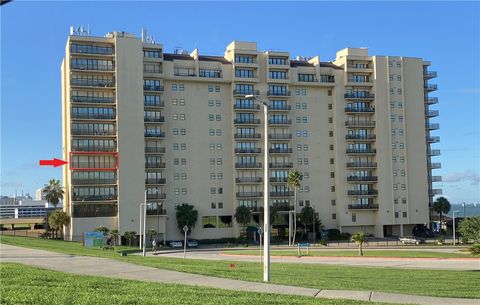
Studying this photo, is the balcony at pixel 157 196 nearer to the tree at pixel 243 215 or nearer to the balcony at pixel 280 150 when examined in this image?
the tree at pixel 243 215

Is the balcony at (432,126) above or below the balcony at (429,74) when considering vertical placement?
below

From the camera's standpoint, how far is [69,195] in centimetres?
9725

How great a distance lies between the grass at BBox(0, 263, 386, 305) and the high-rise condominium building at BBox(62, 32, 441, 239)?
82.0m

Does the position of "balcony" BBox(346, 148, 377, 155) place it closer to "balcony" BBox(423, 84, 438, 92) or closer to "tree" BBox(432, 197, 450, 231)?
"tree" BBox(432, 197, 450, 231)

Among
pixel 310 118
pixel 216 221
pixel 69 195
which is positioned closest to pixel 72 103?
pixel 69 195

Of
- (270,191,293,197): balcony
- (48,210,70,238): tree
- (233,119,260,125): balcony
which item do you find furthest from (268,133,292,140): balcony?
(48,210,70,238): tree

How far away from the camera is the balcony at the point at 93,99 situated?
319ft

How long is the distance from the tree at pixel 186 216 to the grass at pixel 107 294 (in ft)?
277

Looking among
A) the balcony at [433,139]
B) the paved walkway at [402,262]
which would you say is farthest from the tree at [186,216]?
the balcony at [433,139]

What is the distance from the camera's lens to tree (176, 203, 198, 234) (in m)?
101

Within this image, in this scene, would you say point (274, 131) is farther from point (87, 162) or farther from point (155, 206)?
point (87, 162)

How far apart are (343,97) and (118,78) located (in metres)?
46.3

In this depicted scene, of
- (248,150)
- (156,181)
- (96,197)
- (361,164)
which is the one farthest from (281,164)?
(96,197)

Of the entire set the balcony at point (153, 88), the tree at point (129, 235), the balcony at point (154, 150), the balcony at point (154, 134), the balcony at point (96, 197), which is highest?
the balcony at point (153, 88)
